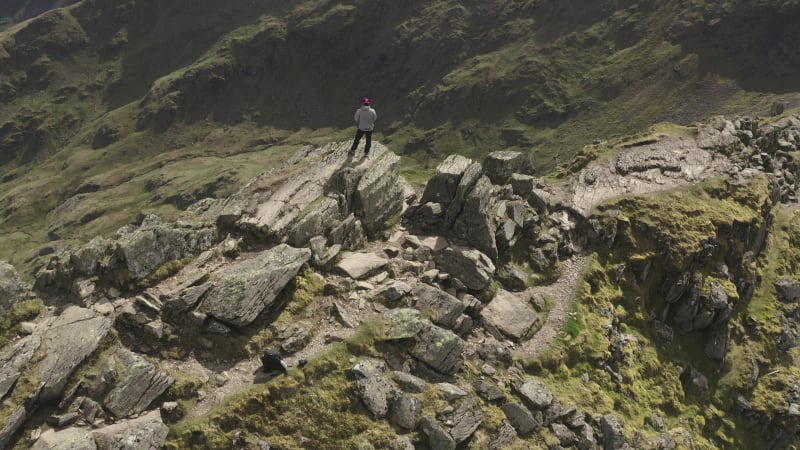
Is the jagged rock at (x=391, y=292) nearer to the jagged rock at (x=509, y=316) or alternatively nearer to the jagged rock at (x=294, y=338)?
the jagged rock at (x=294, y=338)

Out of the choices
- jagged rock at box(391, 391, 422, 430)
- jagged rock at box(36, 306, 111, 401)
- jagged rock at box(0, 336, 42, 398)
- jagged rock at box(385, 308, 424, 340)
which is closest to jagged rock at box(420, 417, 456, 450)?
jagged rock at box(391, 391, 422, 430)

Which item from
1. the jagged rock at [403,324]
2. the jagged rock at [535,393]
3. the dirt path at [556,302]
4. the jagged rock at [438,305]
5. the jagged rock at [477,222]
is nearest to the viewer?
the jagged rock at [535,393]

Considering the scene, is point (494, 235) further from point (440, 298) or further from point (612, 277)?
point (612, 277)

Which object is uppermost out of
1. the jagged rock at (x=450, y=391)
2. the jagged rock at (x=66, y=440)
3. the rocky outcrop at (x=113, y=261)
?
the rocky outcrop at (x=113, y=261)

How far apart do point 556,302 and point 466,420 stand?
12867 mm

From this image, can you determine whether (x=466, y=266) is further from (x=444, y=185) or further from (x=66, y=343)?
(x=66, y=343)

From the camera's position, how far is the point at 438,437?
2156 cm

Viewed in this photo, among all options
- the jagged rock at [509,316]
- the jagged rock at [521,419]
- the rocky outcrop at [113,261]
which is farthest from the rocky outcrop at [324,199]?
the jagged rock at [521,419]

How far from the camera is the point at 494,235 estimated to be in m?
33.2

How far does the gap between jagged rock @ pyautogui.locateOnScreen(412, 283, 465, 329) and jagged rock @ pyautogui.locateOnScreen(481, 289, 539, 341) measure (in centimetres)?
265

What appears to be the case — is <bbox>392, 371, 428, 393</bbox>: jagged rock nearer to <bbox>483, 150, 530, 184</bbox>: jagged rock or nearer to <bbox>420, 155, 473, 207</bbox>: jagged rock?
<bbox>420, 155, 473, 207</bbox>: jagged rock

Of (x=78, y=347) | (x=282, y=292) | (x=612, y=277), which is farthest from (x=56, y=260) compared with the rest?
(x=612, y=277)

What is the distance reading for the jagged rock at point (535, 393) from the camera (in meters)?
24.6

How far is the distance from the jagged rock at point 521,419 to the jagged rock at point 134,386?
1600 cm
